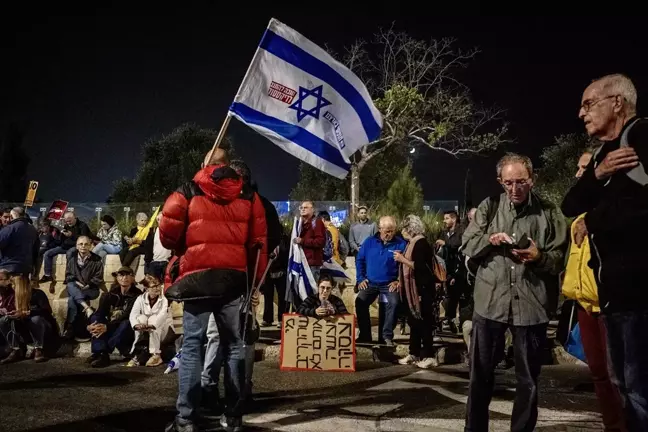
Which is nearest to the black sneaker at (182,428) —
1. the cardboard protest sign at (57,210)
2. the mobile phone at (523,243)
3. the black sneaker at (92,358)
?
the mobile phone at (523,243)

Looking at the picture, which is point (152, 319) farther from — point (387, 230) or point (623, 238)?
point (623, 238)

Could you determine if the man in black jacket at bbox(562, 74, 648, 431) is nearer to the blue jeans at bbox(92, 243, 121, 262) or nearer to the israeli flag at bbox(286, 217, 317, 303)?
the israeli flag at bbox(286, 217, 317, 303)

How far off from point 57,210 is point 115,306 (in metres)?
12.0

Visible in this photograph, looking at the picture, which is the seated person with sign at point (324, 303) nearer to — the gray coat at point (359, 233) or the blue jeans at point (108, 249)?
the gray coat at point (359, 233)

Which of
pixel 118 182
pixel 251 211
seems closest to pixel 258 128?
pixel 251 211

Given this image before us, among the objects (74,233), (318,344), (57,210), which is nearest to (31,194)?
(57,210)

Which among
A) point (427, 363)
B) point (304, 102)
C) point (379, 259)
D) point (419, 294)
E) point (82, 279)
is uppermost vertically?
point (304, 102)

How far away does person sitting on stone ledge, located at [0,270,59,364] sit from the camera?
26.9 ft

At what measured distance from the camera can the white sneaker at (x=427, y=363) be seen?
25.3 ft

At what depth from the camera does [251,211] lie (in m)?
4.66

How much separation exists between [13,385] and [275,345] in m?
3.26

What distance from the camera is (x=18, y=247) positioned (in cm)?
905

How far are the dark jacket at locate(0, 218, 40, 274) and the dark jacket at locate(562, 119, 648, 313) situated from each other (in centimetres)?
833

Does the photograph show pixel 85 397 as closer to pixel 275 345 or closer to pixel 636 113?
pixel 275 345
